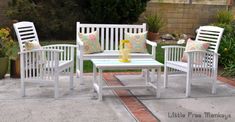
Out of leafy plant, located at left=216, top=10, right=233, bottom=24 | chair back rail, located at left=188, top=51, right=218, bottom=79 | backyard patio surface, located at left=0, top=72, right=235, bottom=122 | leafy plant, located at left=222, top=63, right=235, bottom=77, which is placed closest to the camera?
backyard patio surface, located at left=0, top=72, right=235, bottom=122

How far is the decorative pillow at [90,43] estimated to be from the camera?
5660 mm

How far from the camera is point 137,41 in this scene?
5863mm

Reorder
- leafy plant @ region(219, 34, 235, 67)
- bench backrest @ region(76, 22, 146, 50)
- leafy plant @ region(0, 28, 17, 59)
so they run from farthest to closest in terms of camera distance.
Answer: leafy plant @ region(219, 34, 235, 67)
bench backrest @ region(76, 22, 146, 50)
leafy plant @ region(0, 28, 17, 59)

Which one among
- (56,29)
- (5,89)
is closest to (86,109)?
(5,89)

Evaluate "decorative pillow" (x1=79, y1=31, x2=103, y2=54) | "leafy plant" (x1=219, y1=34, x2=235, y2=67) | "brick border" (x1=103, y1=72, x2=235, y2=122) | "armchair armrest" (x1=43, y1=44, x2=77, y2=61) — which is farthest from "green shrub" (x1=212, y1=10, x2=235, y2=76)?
"armchair armrest" (x1=43, y1=44, x2=77, y2=61)

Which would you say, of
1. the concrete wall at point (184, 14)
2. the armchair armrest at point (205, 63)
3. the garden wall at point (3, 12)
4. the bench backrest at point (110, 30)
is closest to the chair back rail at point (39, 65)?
the bench backrest at point (110, 30)

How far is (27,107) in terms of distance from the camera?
421 centimetres

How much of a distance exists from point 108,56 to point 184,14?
665cm

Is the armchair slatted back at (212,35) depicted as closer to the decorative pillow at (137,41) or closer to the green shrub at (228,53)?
the decorative pillow at (137,41)

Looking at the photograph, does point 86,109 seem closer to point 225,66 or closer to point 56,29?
point 225,66

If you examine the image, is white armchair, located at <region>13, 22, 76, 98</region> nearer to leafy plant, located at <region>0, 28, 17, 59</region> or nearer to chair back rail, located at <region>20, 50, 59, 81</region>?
chair back rail, located at <region>20, 50, 59, 81</region>

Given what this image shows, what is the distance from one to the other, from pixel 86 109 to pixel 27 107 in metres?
0.71

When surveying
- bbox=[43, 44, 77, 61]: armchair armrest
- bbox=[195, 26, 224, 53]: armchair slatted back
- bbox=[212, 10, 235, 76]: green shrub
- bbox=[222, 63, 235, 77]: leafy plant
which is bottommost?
bbox=[222, 63, 235, 77]: leafy plant

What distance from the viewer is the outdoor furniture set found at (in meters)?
4.61
